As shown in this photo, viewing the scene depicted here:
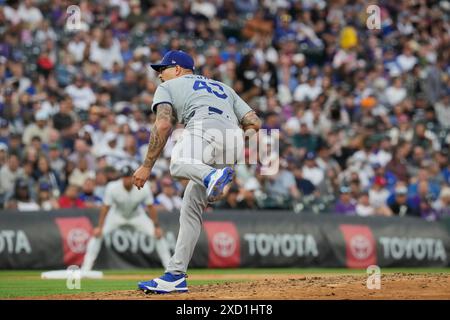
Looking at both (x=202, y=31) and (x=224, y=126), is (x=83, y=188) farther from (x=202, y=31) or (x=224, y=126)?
(x=224, y=126)

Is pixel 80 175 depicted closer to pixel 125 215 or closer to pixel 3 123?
pixel 3 123

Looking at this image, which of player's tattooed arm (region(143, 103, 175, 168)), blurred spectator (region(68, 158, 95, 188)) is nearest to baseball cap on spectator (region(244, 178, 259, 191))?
blurred spectator (region(68, 158, 95, 188))

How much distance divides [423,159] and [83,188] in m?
7.93

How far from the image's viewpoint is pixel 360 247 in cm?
1970

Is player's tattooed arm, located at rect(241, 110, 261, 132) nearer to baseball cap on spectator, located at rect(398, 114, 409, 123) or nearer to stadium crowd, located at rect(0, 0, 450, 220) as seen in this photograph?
stadium crowd, located at rect(0, 0, 450, 220)

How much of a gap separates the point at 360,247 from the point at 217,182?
35.9ft

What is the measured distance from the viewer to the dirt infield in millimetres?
9250

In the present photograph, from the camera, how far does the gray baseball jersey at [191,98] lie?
9.85 meters

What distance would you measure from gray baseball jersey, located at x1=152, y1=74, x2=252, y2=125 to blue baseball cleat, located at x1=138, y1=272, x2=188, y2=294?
1.53 metres

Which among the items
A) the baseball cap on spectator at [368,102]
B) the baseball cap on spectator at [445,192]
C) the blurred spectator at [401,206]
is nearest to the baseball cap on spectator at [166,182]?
the blurred spectator at [401,206]

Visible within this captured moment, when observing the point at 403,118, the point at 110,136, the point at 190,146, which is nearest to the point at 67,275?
the point at 110,136

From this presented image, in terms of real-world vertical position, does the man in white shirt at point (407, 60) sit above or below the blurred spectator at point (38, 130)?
above

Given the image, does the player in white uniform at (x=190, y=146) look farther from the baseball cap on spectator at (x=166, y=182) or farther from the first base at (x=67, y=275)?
the baseball cap on spectator at (x=166, y=182)
